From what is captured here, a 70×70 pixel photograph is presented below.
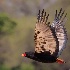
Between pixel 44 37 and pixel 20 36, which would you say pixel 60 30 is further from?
pixel 20 36

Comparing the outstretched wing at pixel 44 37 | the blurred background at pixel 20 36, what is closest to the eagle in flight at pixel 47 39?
the outstretched wing at pixel 44 37

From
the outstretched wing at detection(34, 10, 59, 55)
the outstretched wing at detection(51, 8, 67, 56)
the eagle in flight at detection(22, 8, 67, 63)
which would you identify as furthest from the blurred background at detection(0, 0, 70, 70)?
the outstretched wing at detection(34, 10, 59, 55)

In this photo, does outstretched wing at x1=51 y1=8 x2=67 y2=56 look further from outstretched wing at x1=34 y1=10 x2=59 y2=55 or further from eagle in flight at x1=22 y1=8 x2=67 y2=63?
outstretched wing at x1=34 y1=10 x2=59 y2=55

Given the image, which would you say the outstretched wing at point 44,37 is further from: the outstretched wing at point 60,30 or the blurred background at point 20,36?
the blurred background at point 20,36

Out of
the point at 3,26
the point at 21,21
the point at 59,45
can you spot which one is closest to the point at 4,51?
the point at 3,26

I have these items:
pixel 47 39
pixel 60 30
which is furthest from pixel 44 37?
pixel 60 30
